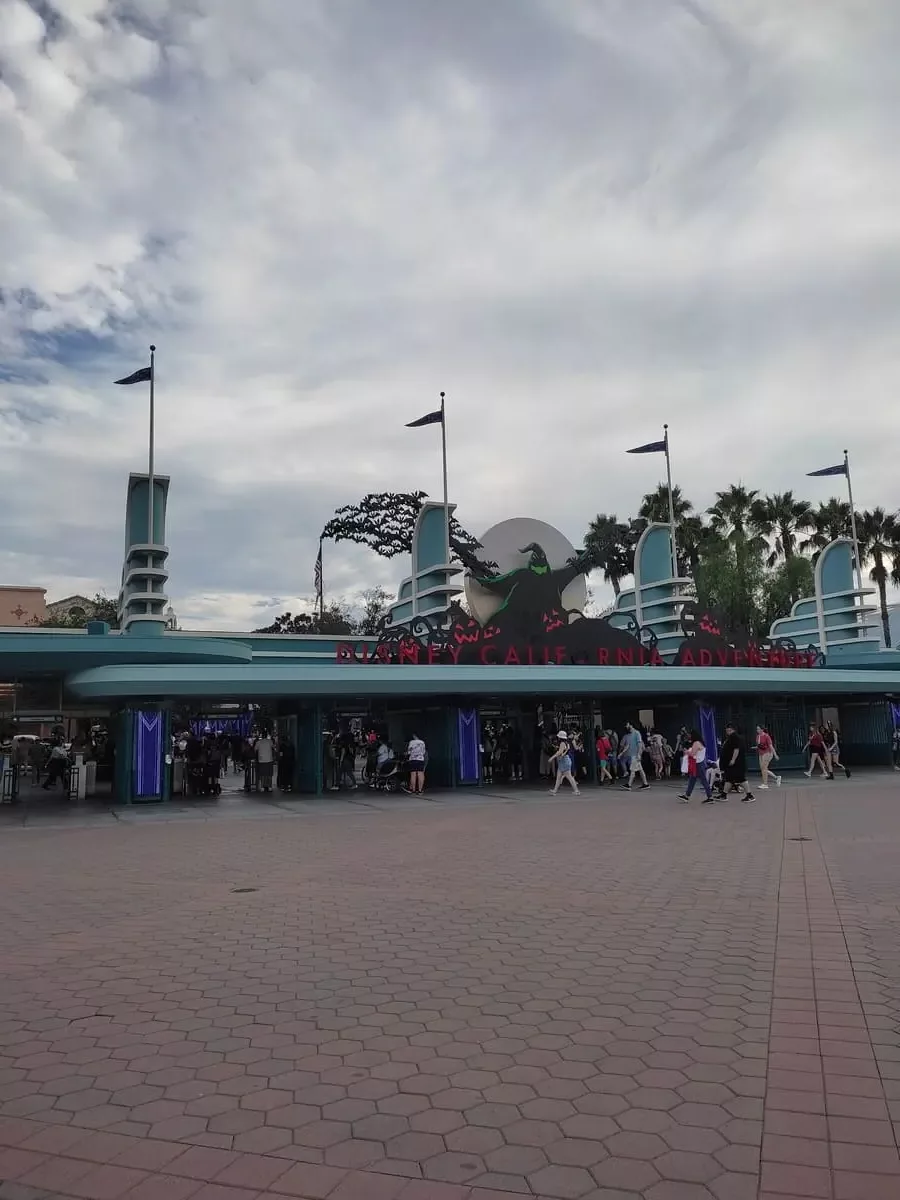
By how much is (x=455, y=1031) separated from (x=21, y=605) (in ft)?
188

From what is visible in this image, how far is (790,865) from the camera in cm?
1104

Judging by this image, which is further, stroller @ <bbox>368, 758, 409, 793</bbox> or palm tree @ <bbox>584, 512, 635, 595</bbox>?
palm tree @ <bbox>584, 512, 635, 595</bbox>

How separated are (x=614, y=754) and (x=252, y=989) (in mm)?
21955

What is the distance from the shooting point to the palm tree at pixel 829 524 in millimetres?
50125

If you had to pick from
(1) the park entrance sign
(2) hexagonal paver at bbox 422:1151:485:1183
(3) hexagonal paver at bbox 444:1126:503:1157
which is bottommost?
(2) hexagonal paver at bbox 422:1151:485:1183

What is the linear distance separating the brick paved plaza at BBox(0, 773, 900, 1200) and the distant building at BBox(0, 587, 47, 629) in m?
49.0

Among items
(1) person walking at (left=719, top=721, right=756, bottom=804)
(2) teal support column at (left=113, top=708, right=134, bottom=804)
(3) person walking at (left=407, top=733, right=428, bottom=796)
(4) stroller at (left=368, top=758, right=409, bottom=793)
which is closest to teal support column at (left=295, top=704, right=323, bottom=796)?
(4) stroller at (left=368, top=758, right=409, bottom=793)

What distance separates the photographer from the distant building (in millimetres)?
55156

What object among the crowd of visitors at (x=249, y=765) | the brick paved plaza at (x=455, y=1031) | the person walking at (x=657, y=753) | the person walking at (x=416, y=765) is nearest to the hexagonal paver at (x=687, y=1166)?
the brick paved plaza at (x=455, y=1031)

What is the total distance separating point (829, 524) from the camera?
5059 centimetres

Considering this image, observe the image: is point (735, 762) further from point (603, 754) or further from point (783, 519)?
point (783, 519)

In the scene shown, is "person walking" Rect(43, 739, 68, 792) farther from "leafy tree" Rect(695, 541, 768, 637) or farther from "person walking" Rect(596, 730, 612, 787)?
"leafy tree" Rect(695, 541, 768, 637)

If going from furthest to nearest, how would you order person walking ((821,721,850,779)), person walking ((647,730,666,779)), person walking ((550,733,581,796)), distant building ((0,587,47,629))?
distant building ((0,587,47,629)), person walking ((647,730,666,779)), person walking ((821,721,850,779)), person walking ((550,733,581,796))

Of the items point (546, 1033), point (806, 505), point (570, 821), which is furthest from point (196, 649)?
point (806, 505)
